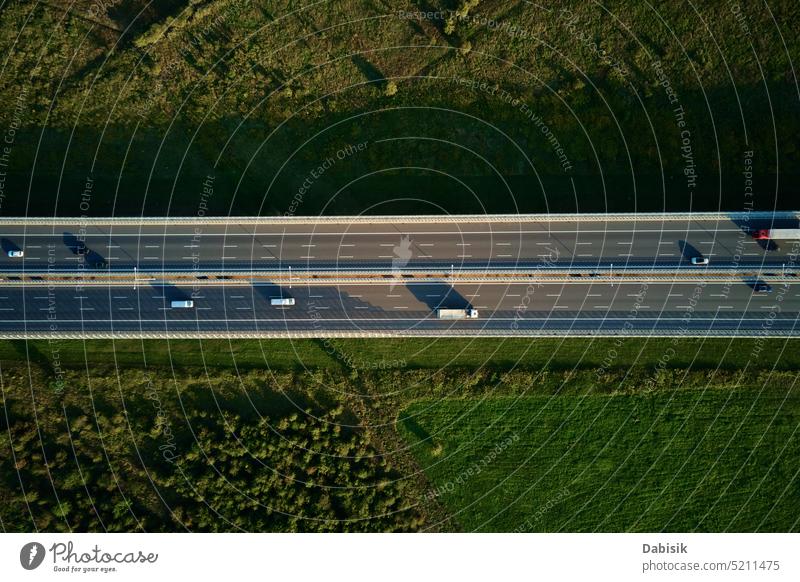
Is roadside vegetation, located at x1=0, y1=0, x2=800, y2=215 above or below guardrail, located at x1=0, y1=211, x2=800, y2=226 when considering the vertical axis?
above

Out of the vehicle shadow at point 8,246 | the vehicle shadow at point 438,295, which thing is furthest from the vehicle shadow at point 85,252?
the vehicle shadow at point 438,295

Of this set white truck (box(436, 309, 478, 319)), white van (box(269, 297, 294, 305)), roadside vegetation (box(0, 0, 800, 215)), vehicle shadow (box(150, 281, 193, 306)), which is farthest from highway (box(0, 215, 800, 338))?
roadside vegetation (box(0, 0, 800, 215))

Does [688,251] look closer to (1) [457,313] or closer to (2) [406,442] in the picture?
(1) [457,313]

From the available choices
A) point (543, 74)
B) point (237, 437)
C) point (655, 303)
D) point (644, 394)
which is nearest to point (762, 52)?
point (543, 74)

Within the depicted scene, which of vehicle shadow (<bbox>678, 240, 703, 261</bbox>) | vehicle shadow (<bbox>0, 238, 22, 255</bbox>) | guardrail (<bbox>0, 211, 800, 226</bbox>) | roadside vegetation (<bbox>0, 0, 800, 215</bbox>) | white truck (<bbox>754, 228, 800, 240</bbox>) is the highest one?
roadside vegetation (<bbox>0, 0, 800, 215</bbox>)

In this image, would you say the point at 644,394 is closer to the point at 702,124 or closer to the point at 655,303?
the point at 655,303

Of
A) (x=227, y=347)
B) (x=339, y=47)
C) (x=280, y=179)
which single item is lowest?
(x=227, y=347)

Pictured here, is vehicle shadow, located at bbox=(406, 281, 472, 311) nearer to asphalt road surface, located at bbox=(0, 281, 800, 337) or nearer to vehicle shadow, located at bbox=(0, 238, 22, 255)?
asphalt road surface, located at bbox=(0, 281, 800, 337)

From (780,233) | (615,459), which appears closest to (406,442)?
(615,459)
